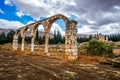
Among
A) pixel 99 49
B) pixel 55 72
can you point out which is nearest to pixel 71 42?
pixel 99 49

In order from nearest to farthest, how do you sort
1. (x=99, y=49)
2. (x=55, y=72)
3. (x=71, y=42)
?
(x=55, y=72) < (x=71, y=42) < (x=99, y=49)

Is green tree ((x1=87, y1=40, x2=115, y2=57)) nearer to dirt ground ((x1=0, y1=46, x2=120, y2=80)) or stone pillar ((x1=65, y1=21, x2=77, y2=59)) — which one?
stone pillar ((x1=65, y1=21, x2=77, y2=59))

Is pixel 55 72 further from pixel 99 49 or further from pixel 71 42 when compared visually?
pixel 99 49

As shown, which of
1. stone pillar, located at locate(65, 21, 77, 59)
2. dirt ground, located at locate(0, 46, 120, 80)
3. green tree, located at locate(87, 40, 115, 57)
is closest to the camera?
dirt ground, located at locate(0, 46, 120, 80)

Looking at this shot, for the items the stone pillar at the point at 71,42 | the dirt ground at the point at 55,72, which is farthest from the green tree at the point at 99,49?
the dirt ground at the point at 55,72

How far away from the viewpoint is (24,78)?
31.3 ft

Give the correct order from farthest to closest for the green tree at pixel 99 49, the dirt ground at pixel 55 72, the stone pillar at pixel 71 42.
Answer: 1. the green tree at pixel 99 49
2. the stone pillar at pixel 71 42
3. the dirt ground at pixel 55 72

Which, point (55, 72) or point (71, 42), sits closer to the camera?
point (55, 72)

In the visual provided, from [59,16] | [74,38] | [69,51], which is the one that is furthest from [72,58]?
[59,16]

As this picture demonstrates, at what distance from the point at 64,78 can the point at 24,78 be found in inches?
91.1

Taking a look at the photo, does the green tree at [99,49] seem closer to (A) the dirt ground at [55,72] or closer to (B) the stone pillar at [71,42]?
(B) the stone pillar at [71,42]

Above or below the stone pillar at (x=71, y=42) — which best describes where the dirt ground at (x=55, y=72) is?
below

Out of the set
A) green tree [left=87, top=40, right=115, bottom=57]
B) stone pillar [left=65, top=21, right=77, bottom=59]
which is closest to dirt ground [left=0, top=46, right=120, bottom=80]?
stone pillar [left=65, top=21, right=77, bottom=59]

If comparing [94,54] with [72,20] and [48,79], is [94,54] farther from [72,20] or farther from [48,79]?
Result: [48,79]
